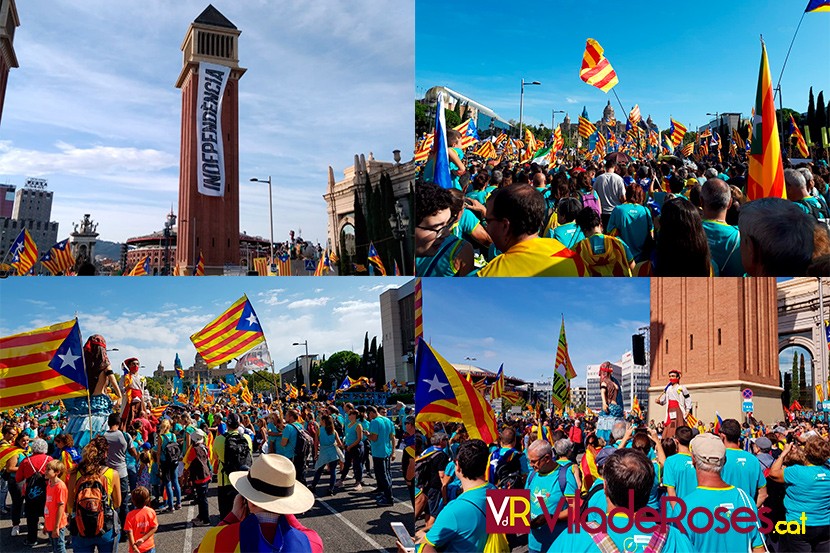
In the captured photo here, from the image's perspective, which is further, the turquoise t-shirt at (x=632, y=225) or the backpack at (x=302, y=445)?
the turquoise t-shirt at (x=632, y=225)

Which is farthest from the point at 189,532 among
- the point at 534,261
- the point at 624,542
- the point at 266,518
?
the point at 534,261

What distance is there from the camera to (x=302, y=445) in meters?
6.59

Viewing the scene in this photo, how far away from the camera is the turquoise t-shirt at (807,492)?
6.57 m

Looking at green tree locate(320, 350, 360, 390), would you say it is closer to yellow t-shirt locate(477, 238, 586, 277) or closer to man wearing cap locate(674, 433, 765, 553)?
yellow t-shirt locate(477, 238, 586, 277)

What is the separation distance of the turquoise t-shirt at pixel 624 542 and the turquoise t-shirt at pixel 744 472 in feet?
3.36

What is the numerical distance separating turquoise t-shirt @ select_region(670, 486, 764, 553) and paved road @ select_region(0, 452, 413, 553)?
7.20ft

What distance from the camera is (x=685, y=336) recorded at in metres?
7.00

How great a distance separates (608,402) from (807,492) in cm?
175

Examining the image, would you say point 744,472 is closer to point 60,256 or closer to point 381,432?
point 381,432

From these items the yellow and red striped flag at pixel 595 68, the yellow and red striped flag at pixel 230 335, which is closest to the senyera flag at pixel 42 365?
the yellow and red striped flag at pixel 230 335

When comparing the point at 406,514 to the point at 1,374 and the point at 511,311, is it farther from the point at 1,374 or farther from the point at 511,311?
the point at 1,374

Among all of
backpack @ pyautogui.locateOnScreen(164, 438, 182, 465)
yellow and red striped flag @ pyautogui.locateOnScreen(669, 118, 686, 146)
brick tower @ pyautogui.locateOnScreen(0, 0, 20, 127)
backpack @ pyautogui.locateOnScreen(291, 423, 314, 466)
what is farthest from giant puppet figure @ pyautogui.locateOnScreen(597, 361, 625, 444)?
yellow and red striped flag @ pyautogui.locateOnScreen(669, 118, 686, 146)

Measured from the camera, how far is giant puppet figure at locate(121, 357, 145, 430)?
20.8 ft

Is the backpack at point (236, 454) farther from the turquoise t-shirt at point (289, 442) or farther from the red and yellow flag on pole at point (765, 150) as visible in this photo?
the red and yellow flag on pole at point (765, 150)
